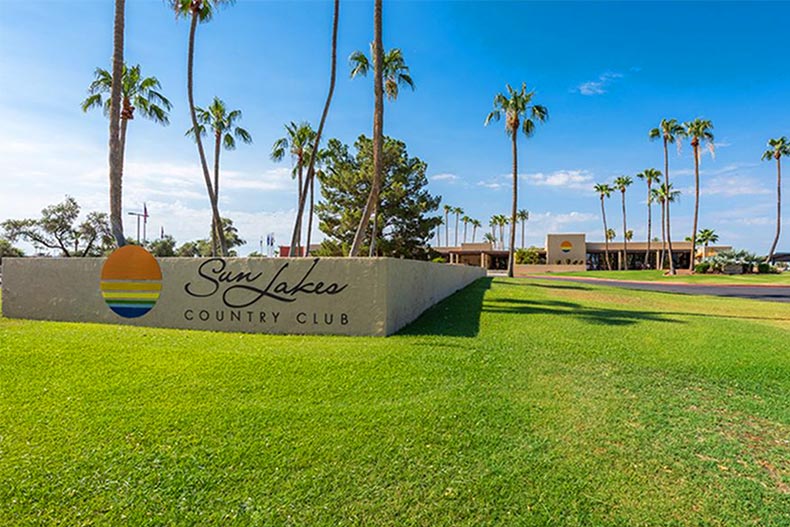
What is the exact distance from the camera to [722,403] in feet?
16.9

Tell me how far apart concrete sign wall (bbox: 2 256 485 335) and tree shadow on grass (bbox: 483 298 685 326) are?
9.60 ft

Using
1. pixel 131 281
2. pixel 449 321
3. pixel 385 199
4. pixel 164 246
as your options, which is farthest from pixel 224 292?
pixel 164 246

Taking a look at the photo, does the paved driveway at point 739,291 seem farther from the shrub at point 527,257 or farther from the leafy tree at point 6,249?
the leafy tree at point 6,249

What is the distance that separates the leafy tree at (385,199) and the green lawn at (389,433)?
81.6 feet

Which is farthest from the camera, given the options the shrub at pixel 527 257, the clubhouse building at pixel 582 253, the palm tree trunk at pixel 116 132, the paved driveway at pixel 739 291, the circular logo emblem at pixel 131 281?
the shrub at pixel 527 257

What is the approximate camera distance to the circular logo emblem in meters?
9.29

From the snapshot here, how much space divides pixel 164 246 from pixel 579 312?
6530 cm

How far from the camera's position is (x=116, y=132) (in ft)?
40.7

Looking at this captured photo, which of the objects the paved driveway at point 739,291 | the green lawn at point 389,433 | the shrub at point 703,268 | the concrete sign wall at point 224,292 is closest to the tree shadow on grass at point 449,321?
the concrete sign wall at point 224,292

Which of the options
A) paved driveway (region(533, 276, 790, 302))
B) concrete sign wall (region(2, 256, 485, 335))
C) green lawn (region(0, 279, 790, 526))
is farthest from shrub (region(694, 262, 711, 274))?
concrete sign wall (region(2, 256, 485, 335))

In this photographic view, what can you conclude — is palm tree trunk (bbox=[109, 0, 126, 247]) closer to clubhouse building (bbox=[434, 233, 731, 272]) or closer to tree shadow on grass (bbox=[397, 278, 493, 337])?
tree shadow on grass (bbox=[397, 278, 493, 337])

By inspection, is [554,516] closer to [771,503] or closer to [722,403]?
[771,503]

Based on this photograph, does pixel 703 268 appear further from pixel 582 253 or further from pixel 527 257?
pixel 527 257

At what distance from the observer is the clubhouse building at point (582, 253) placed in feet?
181
